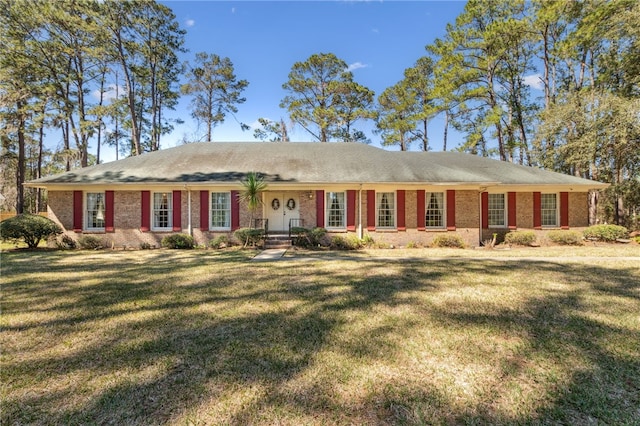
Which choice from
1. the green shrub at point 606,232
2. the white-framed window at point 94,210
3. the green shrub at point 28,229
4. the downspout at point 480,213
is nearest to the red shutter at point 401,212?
the downspout at point 480,213

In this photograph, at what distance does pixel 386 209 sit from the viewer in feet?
43.7

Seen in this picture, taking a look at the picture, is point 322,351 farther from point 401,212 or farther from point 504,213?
point 504,213

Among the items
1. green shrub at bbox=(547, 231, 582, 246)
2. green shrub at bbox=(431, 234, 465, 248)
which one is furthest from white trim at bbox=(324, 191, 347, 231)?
green shrub at bbox=(547, 231, 582, 246)

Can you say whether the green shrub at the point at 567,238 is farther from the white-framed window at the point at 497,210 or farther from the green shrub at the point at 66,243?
the green shrub at the point at 66,243

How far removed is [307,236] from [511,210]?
9.86m

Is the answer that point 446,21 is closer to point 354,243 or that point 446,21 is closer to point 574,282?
point 354,243

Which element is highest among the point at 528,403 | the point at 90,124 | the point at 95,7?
the point at 95,7

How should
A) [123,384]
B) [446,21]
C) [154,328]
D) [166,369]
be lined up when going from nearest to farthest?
[123,384]
[166,369]
[154,328]
[446,21]

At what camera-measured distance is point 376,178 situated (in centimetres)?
1306

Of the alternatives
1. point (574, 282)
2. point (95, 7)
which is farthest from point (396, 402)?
point (95, 7)

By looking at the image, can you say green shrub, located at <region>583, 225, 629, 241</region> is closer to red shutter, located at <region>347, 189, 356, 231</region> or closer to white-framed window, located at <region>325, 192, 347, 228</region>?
red shutter, located at <region>347, 189, 356, 231</region>

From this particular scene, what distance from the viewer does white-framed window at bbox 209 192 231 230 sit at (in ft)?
43.1

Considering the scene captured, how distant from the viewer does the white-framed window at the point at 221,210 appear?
43.1 ft

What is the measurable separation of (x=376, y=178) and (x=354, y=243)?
3.17 m
